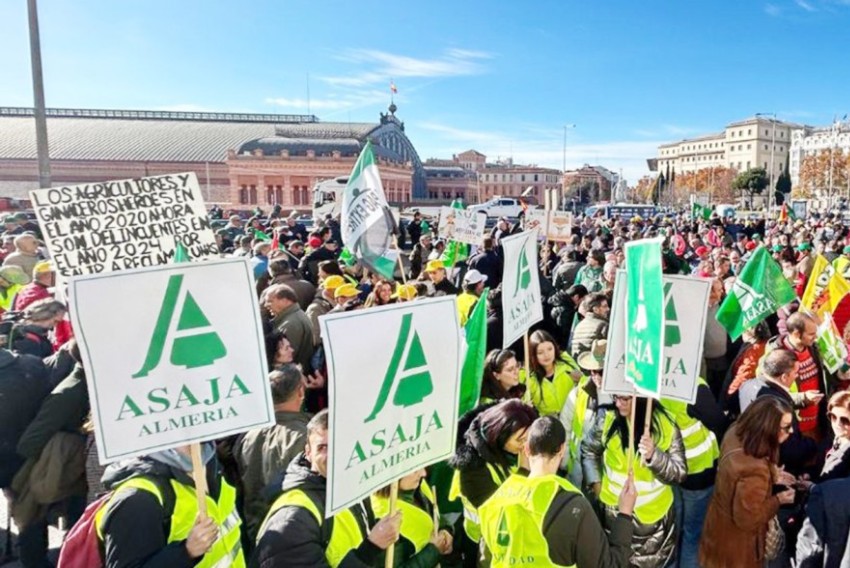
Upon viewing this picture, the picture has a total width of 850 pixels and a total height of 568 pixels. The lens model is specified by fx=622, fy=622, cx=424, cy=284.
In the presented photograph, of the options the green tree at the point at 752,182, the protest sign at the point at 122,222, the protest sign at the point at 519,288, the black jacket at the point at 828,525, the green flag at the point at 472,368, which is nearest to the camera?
the black jacket at the point at 828,525

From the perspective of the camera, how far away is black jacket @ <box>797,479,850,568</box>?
279cm

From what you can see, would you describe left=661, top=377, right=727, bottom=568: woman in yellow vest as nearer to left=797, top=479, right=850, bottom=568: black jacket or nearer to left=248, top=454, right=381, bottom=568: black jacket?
left=797, top=479, right=850, bottom=568: black jacket

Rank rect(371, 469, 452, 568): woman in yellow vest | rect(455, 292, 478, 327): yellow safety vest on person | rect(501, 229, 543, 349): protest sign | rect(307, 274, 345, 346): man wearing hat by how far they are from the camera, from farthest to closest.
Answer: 1. rect(307, 274, 345, 346): man wearing hat
2. rect(455, 292, 478, 327): yellow safety vest on person
3. rect(501, 229, 543, 349): protest sign
4. rect(371, 469, 452, 568): woman in yellow vest

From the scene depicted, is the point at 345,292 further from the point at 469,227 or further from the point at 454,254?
the point at 454,254

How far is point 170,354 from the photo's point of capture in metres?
2.23

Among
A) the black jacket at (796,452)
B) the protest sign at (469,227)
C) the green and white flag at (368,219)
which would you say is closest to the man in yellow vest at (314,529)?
the black jacket at (796,452)

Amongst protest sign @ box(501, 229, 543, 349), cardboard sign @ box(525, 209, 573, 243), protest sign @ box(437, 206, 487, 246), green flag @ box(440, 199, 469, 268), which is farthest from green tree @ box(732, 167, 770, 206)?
protest sign @ box(501, 229, 543, 349)

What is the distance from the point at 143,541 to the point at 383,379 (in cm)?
103

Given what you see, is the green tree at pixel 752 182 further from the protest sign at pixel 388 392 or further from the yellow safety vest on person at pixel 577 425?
the protest sign at pixel 388 392

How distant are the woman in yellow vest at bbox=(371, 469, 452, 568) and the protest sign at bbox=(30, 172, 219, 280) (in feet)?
7.67

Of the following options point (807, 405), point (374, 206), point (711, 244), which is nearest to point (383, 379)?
point (807, 405)

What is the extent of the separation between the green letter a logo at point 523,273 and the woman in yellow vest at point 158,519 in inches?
107

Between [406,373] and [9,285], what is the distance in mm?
6316

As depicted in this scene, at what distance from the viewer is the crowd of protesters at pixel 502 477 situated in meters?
2.39
